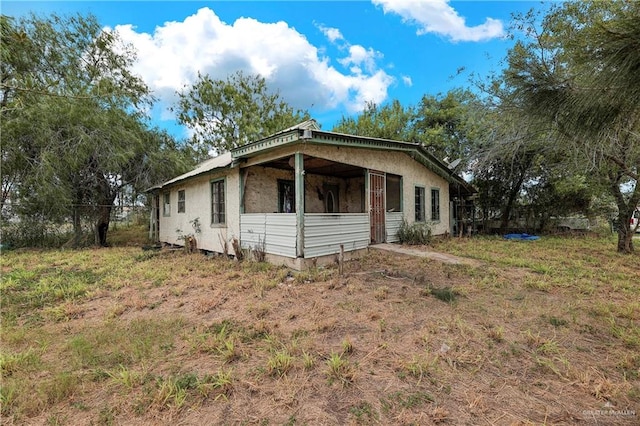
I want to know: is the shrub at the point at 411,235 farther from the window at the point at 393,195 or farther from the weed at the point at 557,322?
the weed at the point at 557,322

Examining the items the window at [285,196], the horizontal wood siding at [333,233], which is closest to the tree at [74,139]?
the window at [285,196]

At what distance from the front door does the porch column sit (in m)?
2.90

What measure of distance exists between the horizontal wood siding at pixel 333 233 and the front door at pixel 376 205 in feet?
1.35

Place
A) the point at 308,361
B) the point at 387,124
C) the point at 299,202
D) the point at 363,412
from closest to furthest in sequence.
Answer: the point at 363,412 < the point at 308,361 < the point at 299,202 < the point at 387,124

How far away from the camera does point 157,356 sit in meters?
2.97

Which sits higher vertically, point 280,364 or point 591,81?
point 591,81

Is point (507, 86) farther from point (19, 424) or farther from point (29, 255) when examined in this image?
point (29, 255)

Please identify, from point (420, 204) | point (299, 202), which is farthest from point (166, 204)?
point (420, 204)

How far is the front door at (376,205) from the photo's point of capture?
862cm

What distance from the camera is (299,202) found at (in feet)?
20.7

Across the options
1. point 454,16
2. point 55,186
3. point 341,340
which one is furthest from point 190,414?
point 55,186

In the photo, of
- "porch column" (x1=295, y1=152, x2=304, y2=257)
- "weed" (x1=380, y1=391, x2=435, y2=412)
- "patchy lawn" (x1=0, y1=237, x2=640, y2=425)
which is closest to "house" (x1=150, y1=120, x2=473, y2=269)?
"porch column" (x1=295, y1=152, x2=304, y2=257)

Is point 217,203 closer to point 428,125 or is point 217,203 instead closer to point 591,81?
point 591,81

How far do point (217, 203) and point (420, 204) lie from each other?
7255 mm
